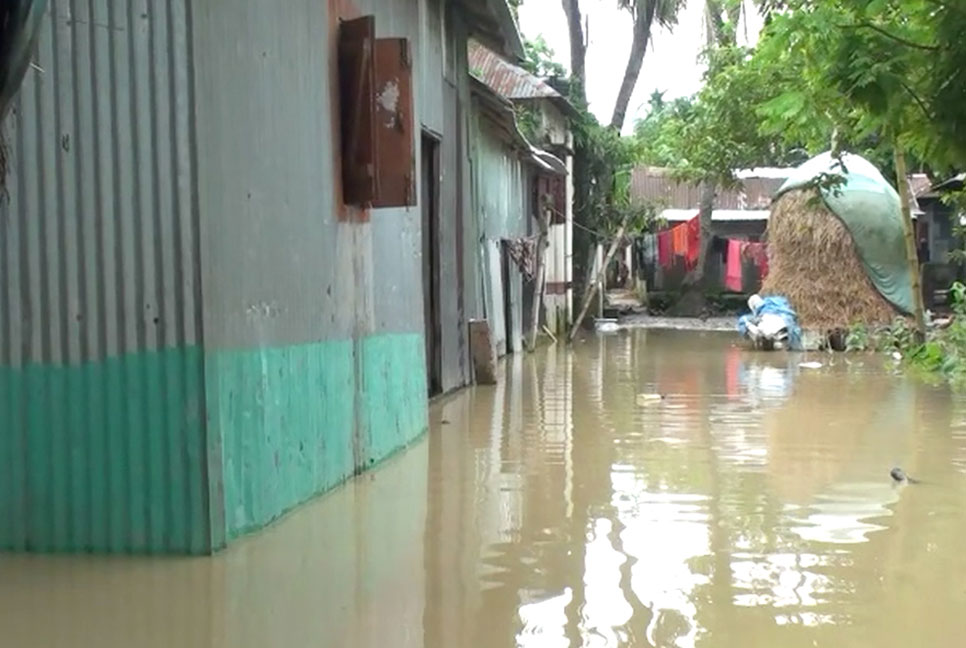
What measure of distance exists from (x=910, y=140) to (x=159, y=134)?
4663mm

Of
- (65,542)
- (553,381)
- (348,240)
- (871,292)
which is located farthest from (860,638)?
(871,292)

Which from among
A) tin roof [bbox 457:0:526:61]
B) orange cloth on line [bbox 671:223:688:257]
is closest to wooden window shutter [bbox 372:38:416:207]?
tin roof [bbox 457:0:526:61]

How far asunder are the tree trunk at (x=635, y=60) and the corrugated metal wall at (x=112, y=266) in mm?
24011

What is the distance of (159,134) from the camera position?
481 cm

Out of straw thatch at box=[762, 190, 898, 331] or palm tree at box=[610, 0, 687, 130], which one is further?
palm tree at box=[610, 0, 687, 130]

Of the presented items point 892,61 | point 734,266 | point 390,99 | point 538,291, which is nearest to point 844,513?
point 892,61

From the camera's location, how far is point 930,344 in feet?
46.9

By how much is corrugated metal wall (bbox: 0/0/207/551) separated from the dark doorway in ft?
19.3

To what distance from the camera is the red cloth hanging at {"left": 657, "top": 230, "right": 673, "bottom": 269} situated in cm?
3052

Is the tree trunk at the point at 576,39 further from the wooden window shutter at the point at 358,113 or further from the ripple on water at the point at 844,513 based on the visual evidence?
the ripple on water at the point at 844,513

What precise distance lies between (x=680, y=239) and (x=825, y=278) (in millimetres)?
12316

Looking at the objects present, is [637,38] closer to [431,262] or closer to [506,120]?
[506,120]

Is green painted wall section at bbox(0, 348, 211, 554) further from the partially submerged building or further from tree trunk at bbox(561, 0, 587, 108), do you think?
tree trunk at bbox(561, 0, 587, 108)

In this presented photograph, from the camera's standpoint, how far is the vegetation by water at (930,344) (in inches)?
509
